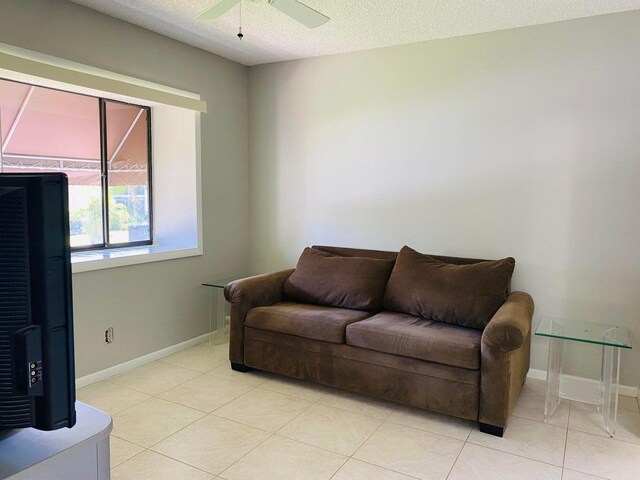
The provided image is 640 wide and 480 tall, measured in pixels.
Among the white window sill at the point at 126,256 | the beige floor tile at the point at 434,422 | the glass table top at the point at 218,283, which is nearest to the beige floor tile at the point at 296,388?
the beige floor tile at the point at 434,422

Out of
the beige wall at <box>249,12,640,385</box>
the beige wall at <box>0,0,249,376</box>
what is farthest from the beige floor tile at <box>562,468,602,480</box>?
the beige wall at <box>0,0,249,376</box>

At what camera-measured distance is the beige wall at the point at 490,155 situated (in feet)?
10.0

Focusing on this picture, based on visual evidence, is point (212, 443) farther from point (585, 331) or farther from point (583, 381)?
point (583, 381)

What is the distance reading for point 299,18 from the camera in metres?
2.48

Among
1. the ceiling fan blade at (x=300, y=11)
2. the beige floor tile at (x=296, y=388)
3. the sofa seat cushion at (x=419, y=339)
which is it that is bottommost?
the beige floor tile at (x=296, y=388)

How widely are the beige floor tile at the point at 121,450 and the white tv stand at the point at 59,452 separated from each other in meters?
1.16

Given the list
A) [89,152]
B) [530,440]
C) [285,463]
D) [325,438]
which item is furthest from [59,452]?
[89,152]

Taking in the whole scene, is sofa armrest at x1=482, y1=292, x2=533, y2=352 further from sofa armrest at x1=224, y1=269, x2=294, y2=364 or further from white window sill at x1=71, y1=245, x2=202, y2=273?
white window sill at x1=71, y1=245, x2=202, y2=273

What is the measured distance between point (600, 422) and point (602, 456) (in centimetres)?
40

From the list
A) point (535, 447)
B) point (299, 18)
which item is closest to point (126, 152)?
point (299, 18)

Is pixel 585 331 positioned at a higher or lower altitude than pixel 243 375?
higher

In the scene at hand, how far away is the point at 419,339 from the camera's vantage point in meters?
2.73

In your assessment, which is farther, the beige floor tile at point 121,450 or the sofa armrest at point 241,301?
the sofa armrest at point 241,301

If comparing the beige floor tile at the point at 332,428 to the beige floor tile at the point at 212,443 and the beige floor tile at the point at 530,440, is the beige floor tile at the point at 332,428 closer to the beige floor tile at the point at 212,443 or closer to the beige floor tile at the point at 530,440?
the beige floor tile at the point at 212,443
